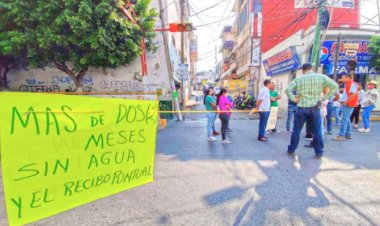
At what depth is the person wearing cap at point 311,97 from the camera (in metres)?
4.36

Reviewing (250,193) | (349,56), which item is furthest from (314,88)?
(349,56)

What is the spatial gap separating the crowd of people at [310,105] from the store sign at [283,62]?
19.2 feet

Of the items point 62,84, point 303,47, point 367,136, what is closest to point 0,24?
point 62,84

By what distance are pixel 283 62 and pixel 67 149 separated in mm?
15090

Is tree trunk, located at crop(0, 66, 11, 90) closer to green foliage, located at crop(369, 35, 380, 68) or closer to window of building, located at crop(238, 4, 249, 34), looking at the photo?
green foliage, located at crop(369, 35, 380, 68)

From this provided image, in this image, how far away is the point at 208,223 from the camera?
2.48 metres

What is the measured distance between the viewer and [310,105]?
Answer: 14.4 feet

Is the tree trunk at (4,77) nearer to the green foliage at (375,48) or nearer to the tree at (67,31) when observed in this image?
the tree at (67,31)

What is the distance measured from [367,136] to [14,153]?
8.00 meters

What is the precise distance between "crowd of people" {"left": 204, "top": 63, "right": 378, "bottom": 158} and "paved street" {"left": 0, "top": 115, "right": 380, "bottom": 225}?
709mm

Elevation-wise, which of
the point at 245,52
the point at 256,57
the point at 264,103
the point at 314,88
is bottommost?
the point at 264,103

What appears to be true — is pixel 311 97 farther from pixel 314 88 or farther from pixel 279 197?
pixel 279 197

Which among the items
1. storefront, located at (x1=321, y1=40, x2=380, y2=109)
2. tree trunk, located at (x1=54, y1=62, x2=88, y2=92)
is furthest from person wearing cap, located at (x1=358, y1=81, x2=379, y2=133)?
tree trunk, located at (x1=54, y1=62, x2=88, y2=92)

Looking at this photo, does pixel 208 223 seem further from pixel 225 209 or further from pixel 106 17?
pixel 106 17
